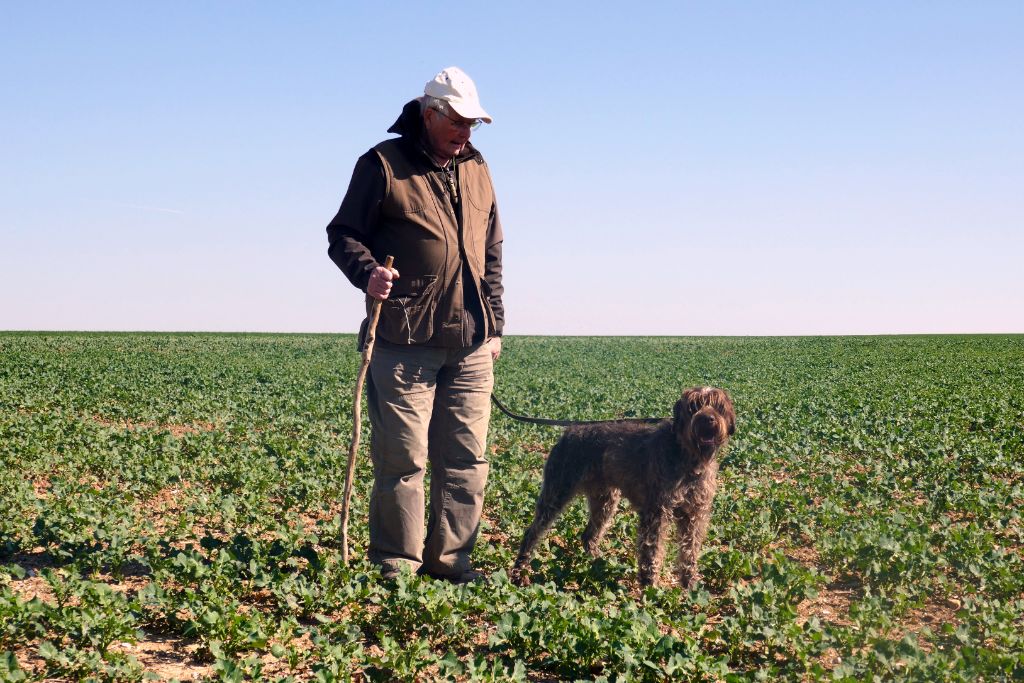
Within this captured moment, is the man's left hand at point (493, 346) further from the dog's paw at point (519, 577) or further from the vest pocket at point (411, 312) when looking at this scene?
the dog's paw at point (519, 577)

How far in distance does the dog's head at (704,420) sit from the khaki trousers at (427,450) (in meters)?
1.25

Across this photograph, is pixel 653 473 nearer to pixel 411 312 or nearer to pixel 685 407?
pixel 685 407

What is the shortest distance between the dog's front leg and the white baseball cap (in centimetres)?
267

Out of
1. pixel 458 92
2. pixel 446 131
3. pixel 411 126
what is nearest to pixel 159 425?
pixel 411 126

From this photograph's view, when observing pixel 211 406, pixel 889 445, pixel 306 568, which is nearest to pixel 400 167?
pixel 306 568

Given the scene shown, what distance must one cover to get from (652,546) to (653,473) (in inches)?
18.1

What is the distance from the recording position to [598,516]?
6.25 metres

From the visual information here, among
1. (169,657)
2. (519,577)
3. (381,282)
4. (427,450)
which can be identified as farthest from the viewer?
(519,577)

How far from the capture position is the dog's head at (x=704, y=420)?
207 inches

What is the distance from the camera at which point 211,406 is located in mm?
15742

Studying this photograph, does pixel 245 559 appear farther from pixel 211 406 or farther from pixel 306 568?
pixel 211 406

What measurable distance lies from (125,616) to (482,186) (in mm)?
3191

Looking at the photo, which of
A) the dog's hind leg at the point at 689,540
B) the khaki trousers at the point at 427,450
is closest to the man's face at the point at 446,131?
the khaki trousers at the point at 427,450

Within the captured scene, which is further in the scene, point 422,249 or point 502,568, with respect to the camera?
point 502,568
